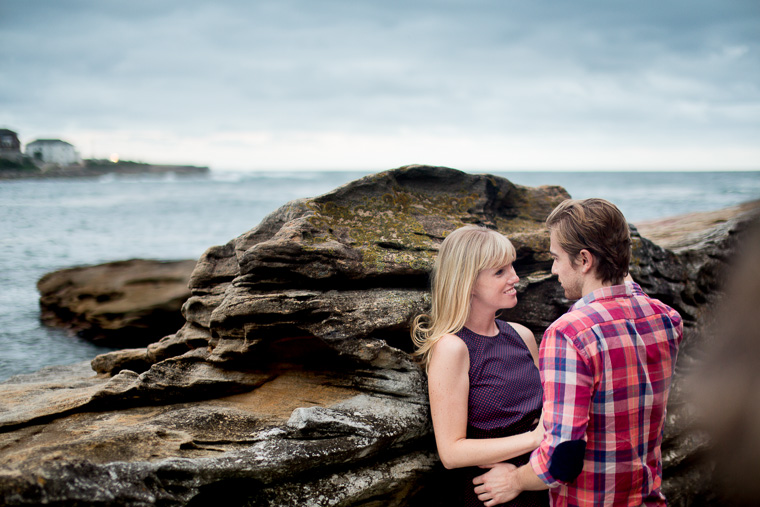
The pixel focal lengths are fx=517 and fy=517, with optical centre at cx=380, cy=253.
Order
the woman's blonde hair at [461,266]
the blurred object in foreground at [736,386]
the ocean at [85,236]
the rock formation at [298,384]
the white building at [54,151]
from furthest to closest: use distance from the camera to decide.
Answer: the white building at [54,151] < the ocean at [85,236] < the blurred object in foreground at [736,386] < the woman's blonde hair at [461,266] < the rock formation at [298,384]

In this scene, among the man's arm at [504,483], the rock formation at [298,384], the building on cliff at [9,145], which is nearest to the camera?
the man's arm at [504,483]

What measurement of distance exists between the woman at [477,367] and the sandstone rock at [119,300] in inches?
376

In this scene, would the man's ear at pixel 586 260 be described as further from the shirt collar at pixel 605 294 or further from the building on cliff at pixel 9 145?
the building on cliff at pixel 9 145

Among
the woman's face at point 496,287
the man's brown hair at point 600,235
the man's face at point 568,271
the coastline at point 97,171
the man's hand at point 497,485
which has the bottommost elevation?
the man's hand at point 497,485

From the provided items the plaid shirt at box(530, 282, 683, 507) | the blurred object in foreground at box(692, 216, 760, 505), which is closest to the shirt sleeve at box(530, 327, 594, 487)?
the plaid shirt at box(530, 282, 683, 507)

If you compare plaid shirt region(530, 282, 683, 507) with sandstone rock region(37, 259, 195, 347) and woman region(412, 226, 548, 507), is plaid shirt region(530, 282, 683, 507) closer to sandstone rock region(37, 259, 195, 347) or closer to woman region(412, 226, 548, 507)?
woman region(412, 226, 548, 507)

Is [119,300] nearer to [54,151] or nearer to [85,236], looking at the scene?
[85,236]

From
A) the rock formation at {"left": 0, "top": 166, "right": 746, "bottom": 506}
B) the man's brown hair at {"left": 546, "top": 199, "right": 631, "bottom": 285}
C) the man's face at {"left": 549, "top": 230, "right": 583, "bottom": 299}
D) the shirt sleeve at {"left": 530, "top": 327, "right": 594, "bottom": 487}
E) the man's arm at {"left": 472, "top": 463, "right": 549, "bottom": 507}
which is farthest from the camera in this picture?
the rock formation at {"left": 0, "top": 166, "right": 746, "bottom": 506}

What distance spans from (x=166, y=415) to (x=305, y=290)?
1.69m

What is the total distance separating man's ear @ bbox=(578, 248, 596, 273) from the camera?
131 inches

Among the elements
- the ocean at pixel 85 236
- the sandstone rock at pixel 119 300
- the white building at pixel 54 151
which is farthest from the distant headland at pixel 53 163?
the sandstone rock at pixel 119 300

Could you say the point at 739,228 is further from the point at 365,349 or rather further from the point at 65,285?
the point at 65,285

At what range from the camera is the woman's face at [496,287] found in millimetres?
4219

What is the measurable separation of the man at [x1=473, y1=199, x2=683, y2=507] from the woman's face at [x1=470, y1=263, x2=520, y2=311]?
72 centimetres
